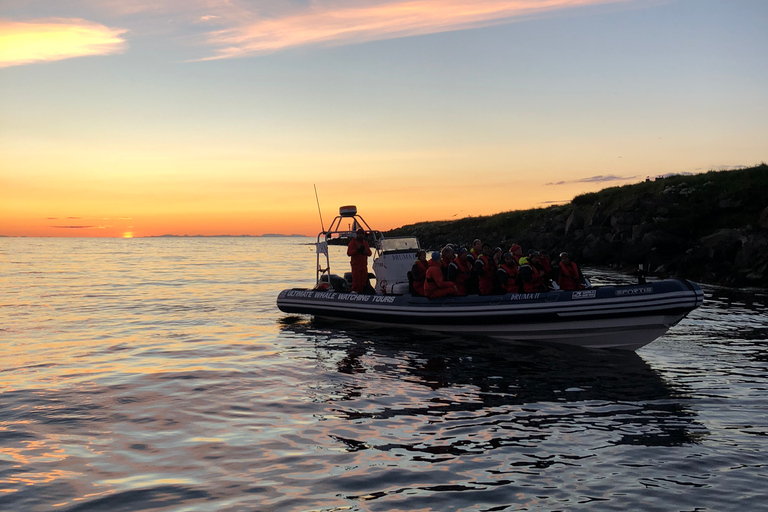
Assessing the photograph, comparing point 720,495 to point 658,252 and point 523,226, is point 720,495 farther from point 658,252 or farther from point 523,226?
point 523,226

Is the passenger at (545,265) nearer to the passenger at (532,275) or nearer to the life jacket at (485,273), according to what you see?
the passenger at (532,275)

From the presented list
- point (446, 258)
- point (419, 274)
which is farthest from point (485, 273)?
point (419, 274)

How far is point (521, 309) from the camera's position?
40.0 ft

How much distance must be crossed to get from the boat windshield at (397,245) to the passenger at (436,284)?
Answer: 255 cm

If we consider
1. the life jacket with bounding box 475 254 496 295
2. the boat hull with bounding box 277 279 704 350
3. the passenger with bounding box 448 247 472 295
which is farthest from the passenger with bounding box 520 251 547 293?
the passenger with bounding box 448 247 472 295

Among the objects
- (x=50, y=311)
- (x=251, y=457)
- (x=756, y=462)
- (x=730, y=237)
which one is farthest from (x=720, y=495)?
(x=730, y=237)

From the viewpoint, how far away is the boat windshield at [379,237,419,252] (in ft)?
52.7

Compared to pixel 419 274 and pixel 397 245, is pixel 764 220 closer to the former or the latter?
pixel 397 245

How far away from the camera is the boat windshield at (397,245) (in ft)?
→ 52.7

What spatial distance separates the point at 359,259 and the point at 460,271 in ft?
10.6

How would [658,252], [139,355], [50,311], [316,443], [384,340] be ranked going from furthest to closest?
[658,252] < [50,311] < [384,340] < [139,355] < [316,443]

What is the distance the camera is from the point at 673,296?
427 inches

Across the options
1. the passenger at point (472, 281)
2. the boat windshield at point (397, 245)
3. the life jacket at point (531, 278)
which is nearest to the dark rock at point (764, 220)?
the boat windshield at point (397, 245)

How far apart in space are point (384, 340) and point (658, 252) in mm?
21883
